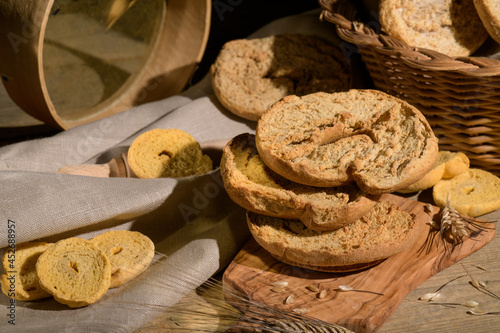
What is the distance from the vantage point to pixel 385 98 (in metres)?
2.11

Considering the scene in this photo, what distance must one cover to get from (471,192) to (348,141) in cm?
76

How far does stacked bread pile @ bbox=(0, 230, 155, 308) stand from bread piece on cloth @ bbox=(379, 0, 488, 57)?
163 cm

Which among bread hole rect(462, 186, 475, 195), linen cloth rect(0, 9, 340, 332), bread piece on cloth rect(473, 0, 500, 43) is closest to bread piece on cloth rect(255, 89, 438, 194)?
linen cloth rect(0, 9, 340, 332)

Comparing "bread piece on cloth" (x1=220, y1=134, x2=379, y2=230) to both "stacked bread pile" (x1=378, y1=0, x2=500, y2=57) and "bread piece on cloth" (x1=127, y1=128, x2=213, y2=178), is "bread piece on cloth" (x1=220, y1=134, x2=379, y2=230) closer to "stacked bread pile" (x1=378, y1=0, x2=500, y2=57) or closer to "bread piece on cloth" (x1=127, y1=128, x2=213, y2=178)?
"bread piece on cloth" (x1=127, y1=128, x2=213, y2=178)

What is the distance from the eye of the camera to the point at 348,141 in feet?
6.32

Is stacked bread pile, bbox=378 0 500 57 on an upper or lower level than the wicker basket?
upper

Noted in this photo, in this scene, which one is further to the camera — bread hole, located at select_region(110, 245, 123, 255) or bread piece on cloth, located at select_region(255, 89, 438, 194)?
bread hole, located at select_region(110, 245, 123, 255)

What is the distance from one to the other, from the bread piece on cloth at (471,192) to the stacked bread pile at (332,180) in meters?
0.39

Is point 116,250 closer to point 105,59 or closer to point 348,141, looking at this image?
point 348,141

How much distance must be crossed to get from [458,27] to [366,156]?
44.1 inches

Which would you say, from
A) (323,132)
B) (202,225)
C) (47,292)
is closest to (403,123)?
(323,132)

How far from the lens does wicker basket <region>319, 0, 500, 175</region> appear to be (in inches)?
80.4

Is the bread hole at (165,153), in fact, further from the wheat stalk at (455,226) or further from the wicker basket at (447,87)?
the wheat stalk at (455,226)

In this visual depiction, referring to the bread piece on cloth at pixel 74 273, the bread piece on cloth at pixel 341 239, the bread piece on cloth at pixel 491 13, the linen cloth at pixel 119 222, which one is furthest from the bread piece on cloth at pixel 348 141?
the bread piece on cloth at pixel 74 273
